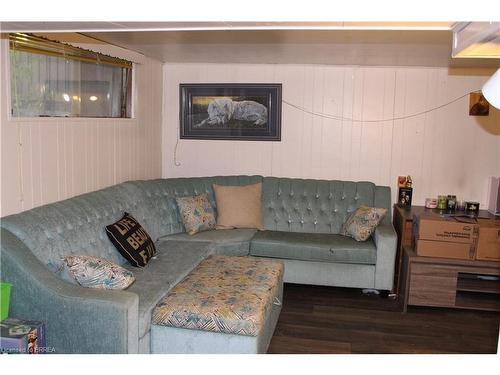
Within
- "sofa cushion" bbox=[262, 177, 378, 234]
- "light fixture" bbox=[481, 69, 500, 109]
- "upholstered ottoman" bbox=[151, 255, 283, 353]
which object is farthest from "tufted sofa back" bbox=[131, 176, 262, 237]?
"light fixture" bbox=[481, 69, 500, 109]

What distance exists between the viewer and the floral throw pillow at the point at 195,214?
444 cm

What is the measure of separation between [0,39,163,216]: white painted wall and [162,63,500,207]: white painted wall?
56 centimetres

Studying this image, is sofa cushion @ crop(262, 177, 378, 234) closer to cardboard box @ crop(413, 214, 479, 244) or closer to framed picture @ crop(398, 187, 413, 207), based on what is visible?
framed picture @ crop(398, 187, 413, 207)

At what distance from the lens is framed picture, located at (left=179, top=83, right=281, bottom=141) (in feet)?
16.8

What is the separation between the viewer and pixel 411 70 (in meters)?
4.88

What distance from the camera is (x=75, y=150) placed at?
3.59 m

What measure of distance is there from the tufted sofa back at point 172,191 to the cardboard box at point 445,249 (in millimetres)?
1735

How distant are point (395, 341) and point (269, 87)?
282 cm

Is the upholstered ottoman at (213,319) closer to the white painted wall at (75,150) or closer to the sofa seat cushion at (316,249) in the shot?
the white painted wall at (75,150)

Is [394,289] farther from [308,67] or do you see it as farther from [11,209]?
[11,209]

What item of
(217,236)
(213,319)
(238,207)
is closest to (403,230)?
(238,207)

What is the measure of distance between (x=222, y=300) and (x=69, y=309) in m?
0.84

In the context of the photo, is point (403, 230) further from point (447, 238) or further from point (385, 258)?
point (447, 238)

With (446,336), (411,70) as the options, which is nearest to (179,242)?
(446,336)
